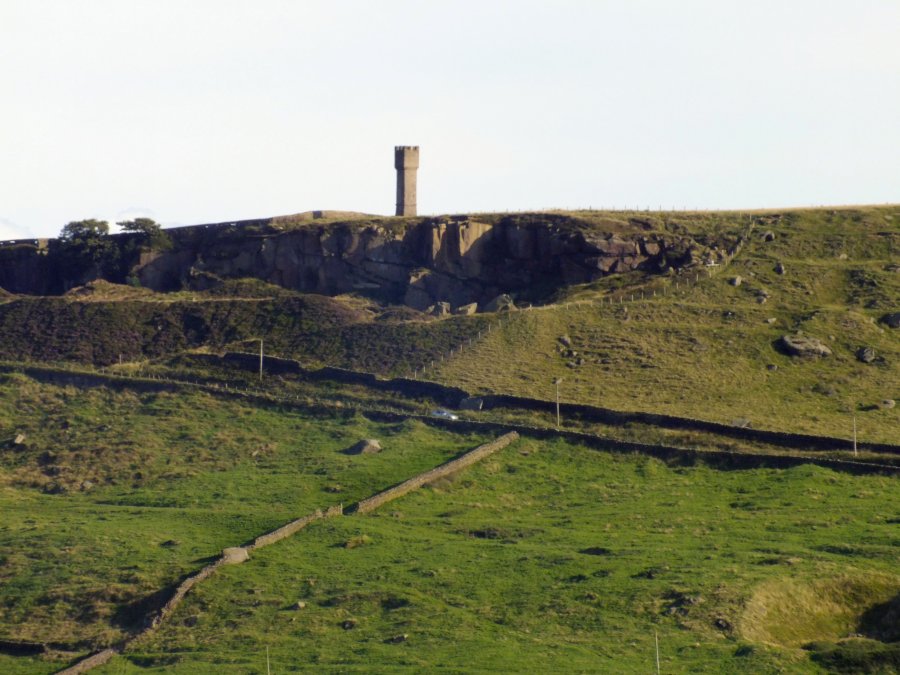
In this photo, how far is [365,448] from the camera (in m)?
70.7

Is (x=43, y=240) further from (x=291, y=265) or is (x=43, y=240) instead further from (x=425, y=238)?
(x=425, y=238)

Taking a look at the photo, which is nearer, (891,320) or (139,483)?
(139,483)

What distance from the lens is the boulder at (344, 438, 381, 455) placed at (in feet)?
231

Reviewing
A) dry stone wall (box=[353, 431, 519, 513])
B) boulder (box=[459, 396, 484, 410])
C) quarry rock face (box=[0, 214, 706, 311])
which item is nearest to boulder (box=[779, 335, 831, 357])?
quarry rock face (box=[0, 214, 706, 311])

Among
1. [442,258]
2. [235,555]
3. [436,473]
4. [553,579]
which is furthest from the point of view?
[442,258]

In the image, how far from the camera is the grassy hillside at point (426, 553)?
48.2m

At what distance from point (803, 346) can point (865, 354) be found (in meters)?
2.84

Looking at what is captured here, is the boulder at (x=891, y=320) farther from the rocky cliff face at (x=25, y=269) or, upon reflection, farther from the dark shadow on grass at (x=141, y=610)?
the rocky cliff face at (x=25, y=269)

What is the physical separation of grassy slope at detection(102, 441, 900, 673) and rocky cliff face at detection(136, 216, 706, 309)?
103 ft

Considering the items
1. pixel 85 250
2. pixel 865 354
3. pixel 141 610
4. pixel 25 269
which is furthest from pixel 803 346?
pixel 25 269

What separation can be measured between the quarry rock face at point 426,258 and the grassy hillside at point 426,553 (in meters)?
23.0

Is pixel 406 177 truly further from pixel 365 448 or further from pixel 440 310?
pixel 365 448

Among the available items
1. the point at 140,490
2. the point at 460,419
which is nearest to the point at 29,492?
the point at 140,490

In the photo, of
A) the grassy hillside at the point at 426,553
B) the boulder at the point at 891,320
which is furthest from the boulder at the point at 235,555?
the boulder at the point at 891,320
